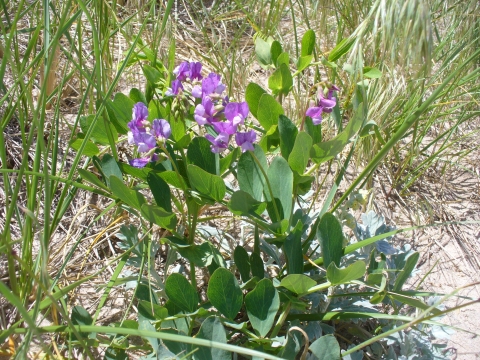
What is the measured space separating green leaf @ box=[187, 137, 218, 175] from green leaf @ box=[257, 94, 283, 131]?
14 cm

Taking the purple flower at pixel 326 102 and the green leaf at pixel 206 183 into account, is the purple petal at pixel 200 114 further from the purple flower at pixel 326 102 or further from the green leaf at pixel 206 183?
the purple flower at pixel 326 102

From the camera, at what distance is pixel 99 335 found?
1.24 metres

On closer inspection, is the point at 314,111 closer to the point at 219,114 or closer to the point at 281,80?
the point at 281,80

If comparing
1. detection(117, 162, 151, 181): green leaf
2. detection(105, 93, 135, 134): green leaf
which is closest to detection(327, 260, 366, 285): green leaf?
detection(117, 162, 151, 181): green leaf

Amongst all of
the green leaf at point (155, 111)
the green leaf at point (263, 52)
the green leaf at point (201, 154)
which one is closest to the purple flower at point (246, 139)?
the green leaf at point (201, 154)

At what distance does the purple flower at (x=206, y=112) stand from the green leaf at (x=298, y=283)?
335 mm

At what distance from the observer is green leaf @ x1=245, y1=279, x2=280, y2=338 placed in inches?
40.7

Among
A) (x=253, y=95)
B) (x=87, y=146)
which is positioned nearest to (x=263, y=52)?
(x=253, y=95)

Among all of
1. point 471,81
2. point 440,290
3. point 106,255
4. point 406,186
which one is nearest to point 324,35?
point 471,81

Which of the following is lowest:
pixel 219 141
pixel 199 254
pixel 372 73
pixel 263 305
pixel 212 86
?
pixel 263 305

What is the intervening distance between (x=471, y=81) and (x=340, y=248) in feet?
3.92

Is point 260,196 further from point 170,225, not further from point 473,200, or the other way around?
point 473,200

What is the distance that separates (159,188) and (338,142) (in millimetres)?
381

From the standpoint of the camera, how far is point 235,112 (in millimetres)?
1005
